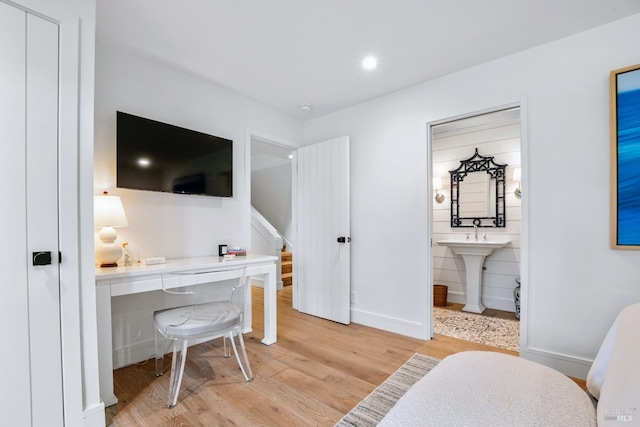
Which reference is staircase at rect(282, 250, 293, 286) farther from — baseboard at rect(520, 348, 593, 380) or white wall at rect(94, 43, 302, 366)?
baseboard at rect(520, 348, 593, 380)

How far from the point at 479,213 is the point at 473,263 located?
28.6 inches

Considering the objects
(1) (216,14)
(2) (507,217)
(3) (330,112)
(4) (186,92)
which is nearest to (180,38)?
(1) (216,14)

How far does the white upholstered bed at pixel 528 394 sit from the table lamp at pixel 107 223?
2019 mm

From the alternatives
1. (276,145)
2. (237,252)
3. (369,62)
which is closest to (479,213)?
(369,62)

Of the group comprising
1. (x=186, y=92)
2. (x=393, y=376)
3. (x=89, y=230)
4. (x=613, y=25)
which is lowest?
(x=393, y=376)

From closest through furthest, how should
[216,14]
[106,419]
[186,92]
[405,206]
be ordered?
[106,419] → [216,14] → [186,92] → [405,206]

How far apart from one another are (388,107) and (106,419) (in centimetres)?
339

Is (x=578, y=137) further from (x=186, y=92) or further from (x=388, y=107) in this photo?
(x=186, y=92)

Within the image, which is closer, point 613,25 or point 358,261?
point 613,25

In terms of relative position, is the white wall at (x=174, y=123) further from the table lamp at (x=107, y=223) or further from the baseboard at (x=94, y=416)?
the baseboard at (x=94, y=416)

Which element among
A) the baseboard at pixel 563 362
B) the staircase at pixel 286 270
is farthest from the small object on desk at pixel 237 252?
the staircase at pixel 286 270

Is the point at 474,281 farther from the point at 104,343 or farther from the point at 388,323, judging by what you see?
the point at 104,343

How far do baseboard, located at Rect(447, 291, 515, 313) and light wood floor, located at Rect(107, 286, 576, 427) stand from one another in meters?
1.43

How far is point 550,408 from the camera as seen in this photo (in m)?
1.05
